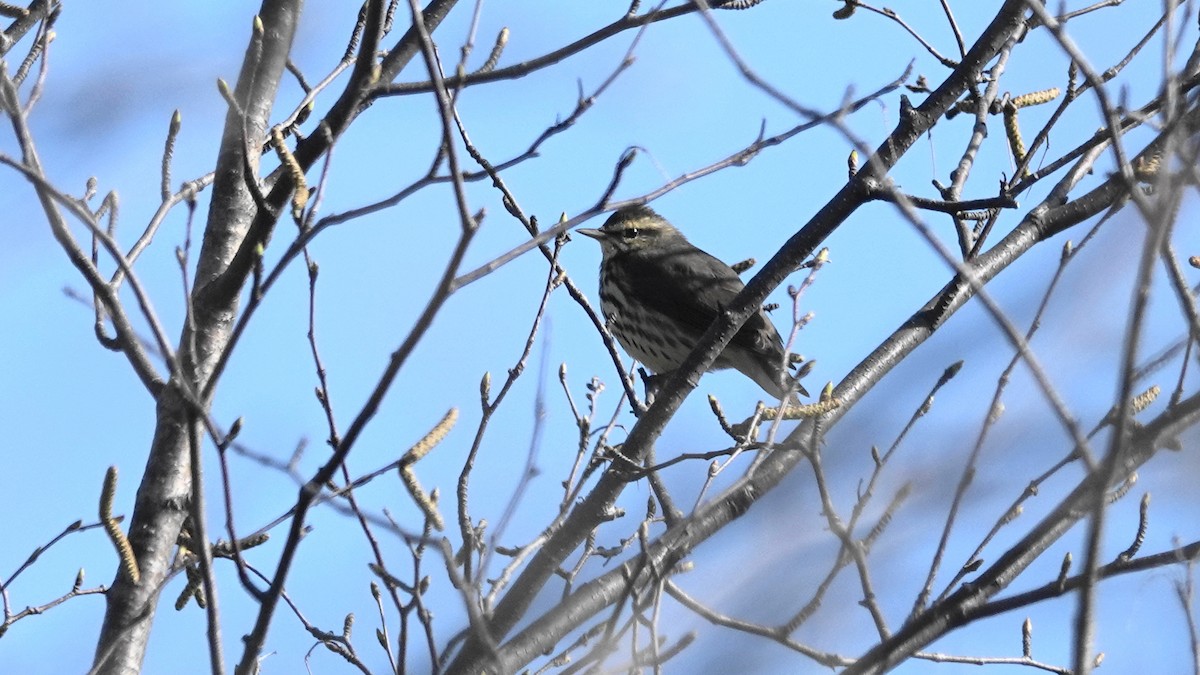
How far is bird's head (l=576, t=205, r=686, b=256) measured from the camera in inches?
413

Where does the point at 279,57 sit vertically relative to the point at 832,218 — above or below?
above

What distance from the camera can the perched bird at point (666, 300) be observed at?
358 inches

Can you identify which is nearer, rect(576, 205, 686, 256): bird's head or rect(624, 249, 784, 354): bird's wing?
rect(624, 249, 784, 354): bird's wing

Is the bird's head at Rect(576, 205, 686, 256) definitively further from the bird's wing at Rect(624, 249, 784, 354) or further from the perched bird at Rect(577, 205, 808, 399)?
the bird's wing at Rect(624, 249, 784, 354)

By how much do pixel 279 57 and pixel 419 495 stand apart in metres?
2.87

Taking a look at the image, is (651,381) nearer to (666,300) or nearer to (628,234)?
(666,300)

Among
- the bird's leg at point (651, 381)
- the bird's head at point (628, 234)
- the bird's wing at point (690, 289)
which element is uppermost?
the bird's head at point (628, 234)

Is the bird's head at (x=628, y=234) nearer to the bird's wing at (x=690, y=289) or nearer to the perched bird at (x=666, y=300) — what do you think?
the perched bird at (x=666, y=300)

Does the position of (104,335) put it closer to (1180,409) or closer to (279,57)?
(279,57)

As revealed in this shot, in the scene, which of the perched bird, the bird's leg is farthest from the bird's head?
the bird's leg

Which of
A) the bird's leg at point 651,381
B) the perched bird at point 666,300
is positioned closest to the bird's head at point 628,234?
the perched bird at point 666,300

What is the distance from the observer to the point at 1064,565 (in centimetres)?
365

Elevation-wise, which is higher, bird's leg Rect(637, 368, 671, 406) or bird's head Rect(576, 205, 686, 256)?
bird's head Rect(576, 205, 686, 256)

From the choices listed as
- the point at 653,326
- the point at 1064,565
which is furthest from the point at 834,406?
the point at 653,326
